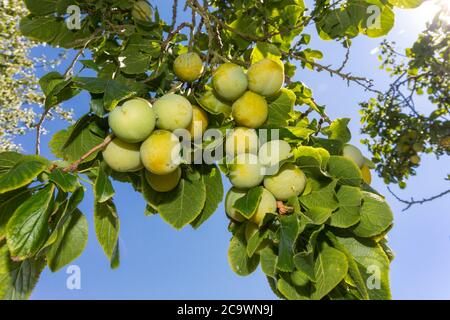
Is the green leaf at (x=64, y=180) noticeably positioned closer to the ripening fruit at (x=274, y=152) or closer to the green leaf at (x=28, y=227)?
the green leaf at (x=28, y=227)

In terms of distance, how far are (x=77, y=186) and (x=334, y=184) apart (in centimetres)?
73

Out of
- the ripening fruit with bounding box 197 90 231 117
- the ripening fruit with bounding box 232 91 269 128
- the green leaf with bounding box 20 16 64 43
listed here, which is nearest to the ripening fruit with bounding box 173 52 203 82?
the ripening fruit with bounding box 197 90 231 117

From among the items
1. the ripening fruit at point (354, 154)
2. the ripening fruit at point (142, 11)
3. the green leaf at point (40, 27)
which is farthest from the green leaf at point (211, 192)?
the green leaf at point (40, 27)

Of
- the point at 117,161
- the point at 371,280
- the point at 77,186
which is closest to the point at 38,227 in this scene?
the point at 77,186

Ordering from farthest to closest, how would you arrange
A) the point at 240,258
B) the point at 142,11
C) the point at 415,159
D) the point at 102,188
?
1. the point at 415,159
2. the point at 142,11
3. the point at 240,258
4. the point at 102,188

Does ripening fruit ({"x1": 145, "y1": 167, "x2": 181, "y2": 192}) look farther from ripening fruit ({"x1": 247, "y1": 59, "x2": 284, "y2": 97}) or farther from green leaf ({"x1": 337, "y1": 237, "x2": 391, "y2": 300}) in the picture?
green leaf ({"x1": 337, "y1": 237, "x2": 391, "y2": 300})

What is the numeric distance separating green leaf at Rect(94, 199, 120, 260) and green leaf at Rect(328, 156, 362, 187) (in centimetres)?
70

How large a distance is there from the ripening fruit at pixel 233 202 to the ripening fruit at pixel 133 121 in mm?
315

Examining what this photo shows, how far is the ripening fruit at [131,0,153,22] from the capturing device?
2.09 meters

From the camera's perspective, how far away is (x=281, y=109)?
4.51ft

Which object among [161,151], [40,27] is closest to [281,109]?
[161,151]

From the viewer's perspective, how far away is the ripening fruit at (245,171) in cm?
117

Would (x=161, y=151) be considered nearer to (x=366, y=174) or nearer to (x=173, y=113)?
(x=173, y=113)

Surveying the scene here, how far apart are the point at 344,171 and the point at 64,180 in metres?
0.81
